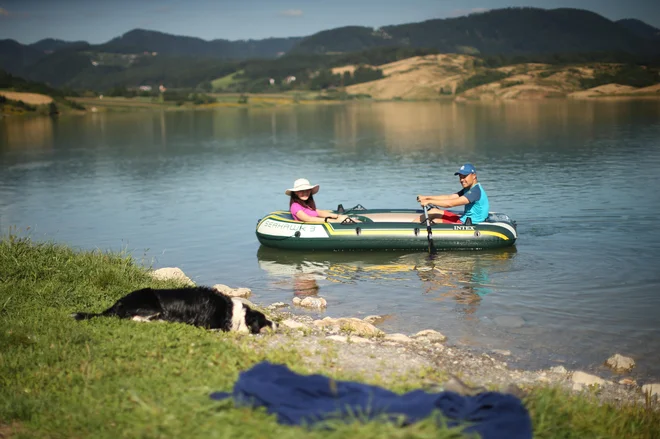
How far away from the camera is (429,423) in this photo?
15.6ft

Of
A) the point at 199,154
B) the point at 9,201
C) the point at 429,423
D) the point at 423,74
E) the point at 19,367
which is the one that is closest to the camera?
the point at 429,423

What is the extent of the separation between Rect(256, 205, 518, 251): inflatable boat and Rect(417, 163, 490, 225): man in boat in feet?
0.89

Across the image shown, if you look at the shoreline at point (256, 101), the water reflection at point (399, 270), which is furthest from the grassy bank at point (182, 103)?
the water reflection at point (399, 270)

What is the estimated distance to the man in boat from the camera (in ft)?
47.3

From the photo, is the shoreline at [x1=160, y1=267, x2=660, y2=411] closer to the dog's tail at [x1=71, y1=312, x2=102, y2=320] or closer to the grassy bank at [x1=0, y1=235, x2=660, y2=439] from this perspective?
the grassy bank at [x1=0, y1=235, x2=660, y2=439]

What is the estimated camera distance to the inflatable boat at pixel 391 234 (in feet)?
47.5

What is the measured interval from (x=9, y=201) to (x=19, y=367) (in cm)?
1905

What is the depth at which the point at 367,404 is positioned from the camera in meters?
5.11

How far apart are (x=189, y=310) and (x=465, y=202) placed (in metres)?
8.00

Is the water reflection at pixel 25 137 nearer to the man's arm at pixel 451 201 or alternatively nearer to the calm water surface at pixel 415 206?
the calm water surface at pixel 415 206

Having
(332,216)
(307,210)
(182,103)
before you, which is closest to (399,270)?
(332,216)

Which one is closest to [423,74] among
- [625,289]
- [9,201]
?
[9,201]

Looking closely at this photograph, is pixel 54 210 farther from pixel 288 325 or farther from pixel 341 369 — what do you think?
pixel 341 369

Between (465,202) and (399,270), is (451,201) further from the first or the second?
(399,270)
